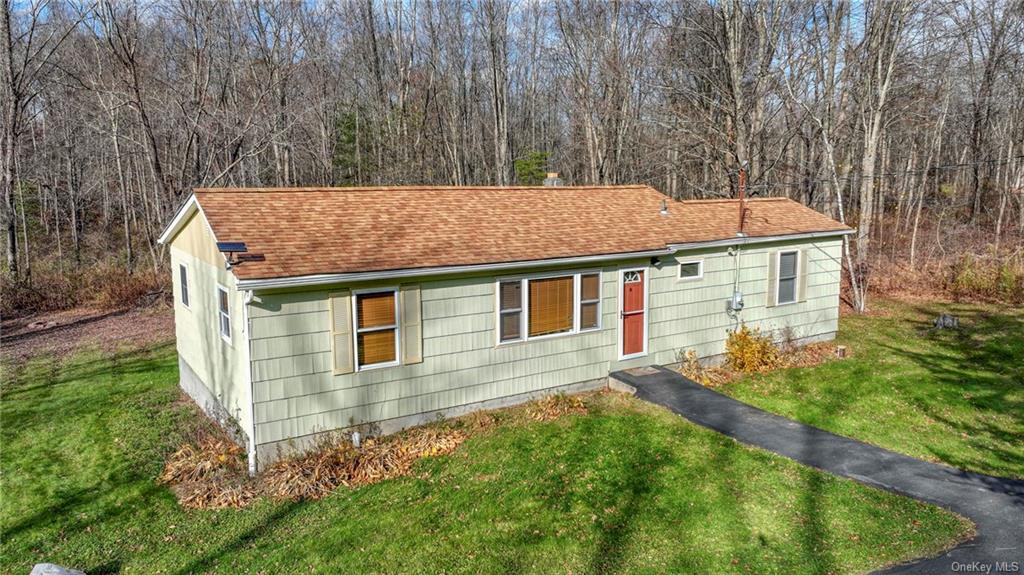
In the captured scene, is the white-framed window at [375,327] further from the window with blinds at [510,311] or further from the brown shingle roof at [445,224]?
the window with blinds at [510,311]

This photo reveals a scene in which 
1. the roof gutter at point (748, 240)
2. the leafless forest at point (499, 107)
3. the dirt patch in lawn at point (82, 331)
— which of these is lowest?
the dirt patch in lawn at point (82, 331)

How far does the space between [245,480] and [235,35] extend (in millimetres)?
21032

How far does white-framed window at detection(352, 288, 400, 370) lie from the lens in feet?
Result: 26.9

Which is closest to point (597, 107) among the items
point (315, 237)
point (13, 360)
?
point (315, 237)

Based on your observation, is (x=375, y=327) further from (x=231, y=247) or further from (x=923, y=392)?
(x=923, y=392)

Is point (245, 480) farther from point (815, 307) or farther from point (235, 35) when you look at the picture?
point (235, 35)

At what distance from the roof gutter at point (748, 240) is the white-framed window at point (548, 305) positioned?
6.11ft

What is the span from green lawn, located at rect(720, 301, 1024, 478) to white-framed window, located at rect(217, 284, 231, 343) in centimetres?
813

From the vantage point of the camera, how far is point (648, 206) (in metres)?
12.6

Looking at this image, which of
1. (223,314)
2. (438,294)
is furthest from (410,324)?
(223,314)

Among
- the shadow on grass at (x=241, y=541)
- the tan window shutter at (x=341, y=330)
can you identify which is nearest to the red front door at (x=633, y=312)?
the tan window shutter at (x=341, y=330)

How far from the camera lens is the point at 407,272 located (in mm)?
8242

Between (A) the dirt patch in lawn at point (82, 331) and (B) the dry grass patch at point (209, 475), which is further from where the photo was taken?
(A) the dirt patch in lawn at point (82, 331)

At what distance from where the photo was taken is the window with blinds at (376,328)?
8.20 metres
